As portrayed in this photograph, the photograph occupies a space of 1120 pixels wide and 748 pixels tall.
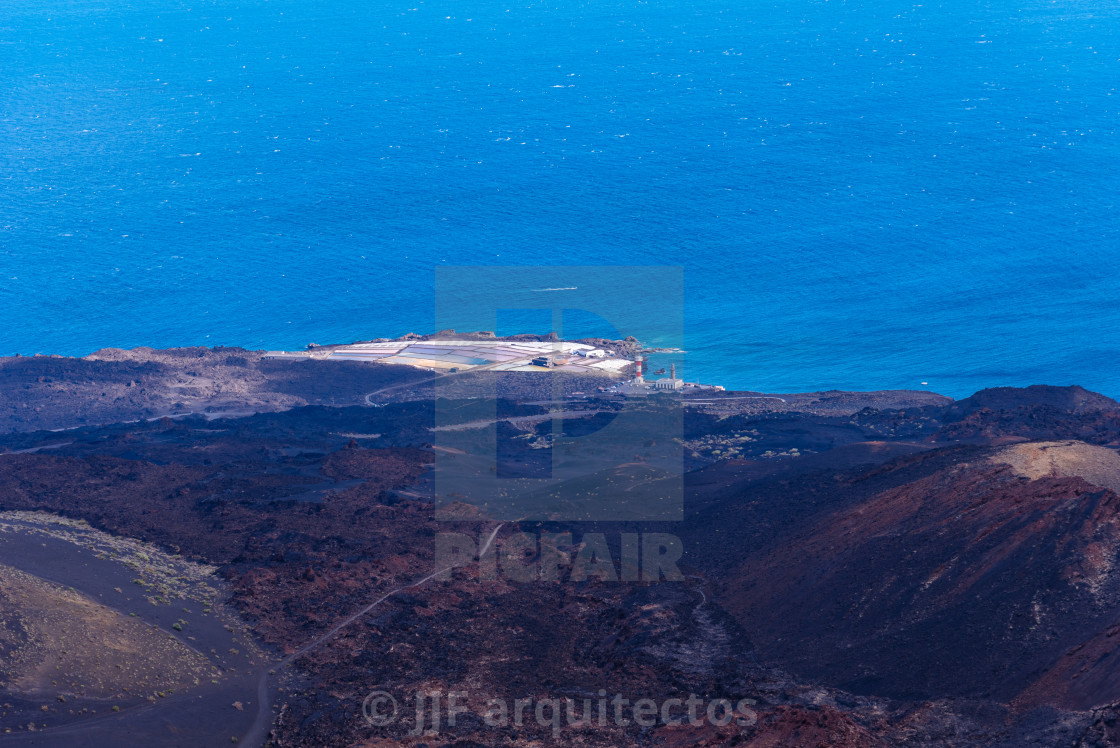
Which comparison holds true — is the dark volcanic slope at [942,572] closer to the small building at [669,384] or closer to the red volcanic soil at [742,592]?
the red volcanic soil at [742,592]

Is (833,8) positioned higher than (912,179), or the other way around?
(833,8)

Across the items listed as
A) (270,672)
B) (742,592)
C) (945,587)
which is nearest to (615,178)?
(742,592)

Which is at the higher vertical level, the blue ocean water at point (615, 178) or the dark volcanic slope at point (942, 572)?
the blue ocean water at point (615, 178)

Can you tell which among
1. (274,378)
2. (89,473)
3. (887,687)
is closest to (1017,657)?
(887,687)

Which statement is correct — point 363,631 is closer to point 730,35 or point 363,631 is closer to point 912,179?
point 912,179

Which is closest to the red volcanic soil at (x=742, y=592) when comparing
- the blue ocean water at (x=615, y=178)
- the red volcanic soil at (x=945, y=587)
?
the red volcanic soil at (x=945, y=587)

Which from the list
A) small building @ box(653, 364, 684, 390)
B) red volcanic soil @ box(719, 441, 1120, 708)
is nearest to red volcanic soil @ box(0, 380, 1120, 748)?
red volcanic soil @ box(719, 441, 1120, 708)

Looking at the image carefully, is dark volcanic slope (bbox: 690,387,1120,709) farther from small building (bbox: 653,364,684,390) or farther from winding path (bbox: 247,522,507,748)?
small building (bbox: 653,364,684,390)

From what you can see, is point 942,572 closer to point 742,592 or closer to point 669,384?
point 742,592
